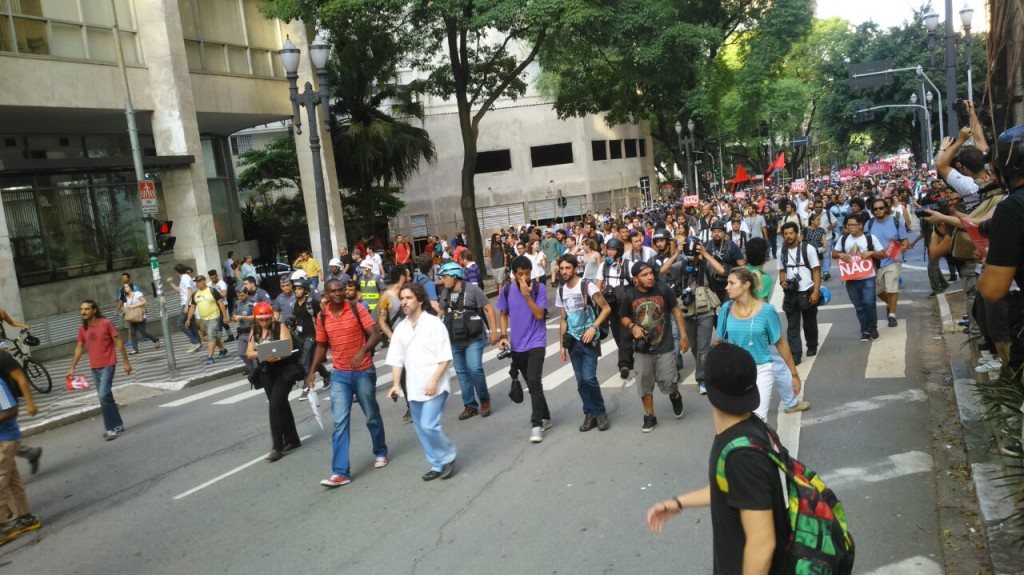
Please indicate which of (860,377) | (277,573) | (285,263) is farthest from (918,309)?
(285,263)

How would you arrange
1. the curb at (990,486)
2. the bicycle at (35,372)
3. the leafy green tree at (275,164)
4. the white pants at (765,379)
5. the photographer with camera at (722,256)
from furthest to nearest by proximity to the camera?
the leafy green tree at (275,164) → the bicycle at (35,372) → the photographer with camera at (722,256) → the white pants at (765,379) → the curb at (990,486)

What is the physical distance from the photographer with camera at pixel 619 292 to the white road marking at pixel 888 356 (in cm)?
293

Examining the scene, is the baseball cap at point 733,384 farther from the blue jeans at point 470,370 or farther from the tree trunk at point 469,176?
the tree trunk at point 469,176

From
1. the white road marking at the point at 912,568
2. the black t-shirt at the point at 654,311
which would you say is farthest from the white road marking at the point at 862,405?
the white road marking at the point at 912,568

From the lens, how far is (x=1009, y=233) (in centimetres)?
376

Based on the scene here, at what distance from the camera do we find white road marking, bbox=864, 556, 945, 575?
4.73 metres

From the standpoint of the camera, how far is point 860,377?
934cm

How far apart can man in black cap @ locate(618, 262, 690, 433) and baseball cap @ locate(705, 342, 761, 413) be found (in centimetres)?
487

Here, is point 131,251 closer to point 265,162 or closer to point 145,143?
point 145,143

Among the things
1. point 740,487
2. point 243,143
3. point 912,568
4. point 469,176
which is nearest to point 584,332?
point 912,568

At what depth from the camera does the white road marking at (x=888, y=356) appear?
30.8 feet

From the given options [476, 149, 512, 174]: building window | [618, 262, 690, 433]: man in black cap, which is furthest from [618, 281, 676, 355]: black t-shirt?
[476, 149, 512, 174]: building window

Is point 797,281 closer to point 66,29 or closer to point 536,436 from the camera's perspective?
point 536,436

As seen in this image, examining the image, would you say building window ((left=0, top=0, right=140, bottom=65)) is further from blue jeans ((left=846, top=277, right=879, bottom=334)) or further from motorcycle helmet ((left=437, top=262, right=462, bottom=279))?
blue jeans ((left=846, top=277, right=879, bottom=334))
